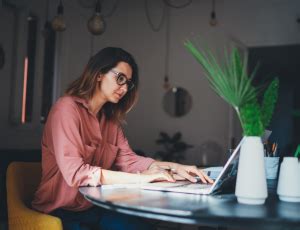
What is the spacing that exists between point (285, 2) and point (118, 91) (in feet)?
14.9

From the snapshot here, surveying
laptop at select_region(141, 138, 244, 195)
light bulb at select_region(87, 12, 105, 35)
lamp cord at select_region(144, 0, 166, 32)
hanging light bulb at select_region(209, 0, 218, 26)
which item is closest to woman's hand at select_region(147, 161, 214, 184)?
laptop at select_region(141, 138, 244, 195)

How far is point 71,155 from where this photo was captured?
1637 mm

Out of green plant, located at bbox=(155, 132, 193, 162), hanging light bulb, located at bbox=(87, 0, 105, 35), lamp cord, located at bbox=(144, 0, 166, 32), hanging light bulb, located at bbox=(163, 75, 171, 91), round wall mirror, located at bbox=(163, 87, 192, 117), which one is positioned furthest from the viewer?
lamp cord, located at bbox=(144, 0, 166, 32)

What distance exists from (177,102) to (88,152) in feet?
14.9

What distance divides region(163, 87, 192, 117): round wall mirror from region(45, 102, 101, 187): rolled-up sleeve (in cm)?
458

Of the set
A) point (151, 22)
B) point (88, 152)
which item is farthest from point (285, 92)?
point (88, 152)

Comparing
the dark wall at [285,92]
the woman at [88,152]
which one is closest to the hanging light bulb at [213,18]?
the dark wall at [285,92]

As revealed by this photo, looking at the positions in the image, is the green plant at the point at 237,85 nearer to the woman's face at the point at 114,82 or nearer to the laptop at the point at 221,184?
the laptop at the point at 221,184

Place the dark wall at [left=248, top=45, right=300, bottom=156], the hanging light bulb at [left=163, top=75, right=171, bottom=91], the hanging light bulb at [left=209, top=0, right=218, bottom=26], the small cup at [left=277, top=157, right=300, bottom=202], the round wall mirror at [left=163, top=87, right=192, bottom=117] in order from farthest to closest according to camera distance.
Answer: the dark wall at [left=248, top=45, right=300, bottom=156] < the hanging light bulb at [left=163, top=75, right=171, bottom=91] < the round wall mirror at [left=163, top=87, right=192, bottom=117] < the hanging light bulb at [left=209, top=0, right=218, bottom=26] < the small cup at [left=277, top=157, right=300, bottom=202]

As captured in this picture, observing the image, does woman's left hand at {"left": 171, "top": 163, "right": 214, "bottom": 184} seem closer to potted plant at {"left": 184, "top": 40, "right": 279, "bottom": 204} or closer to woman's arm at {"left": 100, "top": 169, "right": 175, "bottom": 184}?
woman's arm at {"left": 100, "top": 169, "right": 175, "bottom": 184}

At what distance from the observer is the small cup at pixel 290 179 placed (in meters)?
1.36

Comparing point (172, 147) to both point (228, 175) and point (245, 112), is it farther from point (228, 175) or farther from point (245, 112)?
point (245, 112)

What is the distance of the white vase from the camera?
124 centimetres

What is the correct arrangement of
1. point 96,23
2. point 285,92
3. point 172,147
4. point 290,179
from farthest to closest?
point 285,92 < point 172,147 < point 96,23 < point 290,179
